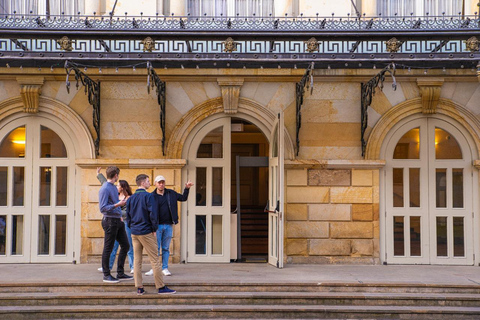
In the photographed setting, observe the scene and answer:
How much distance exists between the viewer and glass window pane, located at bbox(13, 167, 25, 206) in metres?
11.1

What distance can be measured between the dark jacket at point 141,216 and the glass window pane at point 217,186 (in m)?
3.03

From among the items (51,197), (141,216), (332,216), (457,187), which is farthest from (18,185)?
(457,187)

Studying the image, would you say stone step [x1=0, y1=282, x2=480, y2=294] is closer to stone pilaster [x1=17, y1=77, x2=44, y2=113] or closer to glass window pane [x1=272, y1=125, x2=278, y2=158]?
glass window pane [x1=272, y1=125, x2=278, y2=158]

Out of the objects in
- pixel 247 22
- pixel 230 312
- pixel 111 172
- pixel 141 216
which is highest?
pixel 247 22

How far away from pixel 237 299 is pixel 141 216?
1.91m

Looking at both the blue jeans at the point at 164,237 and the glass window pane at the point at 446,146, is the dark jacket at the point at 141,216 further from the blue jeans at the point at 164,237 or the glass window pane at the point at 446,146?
the glass window pane at the point at 446,146

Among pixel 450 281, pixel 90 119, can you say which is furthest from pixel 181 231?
pixel 450 281

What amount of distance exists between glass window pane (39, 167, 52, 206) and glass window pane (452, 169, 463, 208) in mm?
7960

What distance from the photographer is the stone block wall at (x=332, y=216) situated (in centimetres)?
1099

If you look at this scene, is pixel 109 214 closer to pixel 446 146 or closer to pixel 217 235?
pixel 217 235

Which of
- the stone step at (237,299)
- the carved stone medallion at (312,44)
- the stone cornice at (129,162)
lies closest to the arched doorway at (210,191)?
the stone cornice at (129,162)

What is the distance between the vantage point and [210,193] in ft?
37.0

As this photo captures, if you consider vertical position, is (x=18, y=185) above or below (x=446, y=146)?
below

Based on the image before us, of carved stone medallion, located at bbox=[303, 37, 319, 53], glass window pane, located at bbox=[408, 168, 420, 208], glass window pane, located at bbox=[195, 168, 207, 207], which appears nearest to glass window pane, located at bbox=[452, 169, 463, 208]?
glass window pane, located at bbox=[408, 168, 420, 208]
